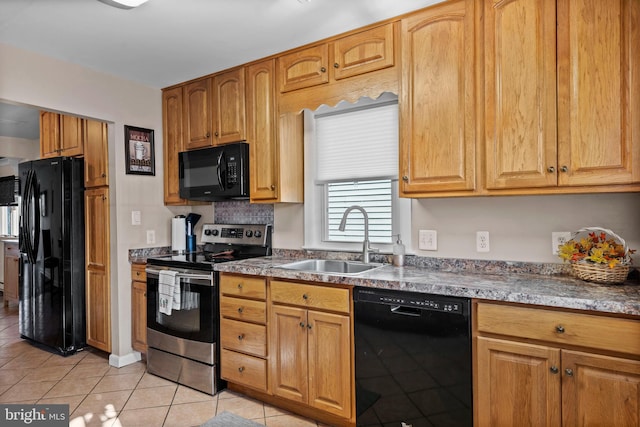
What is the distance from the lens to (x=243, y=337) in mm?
2518

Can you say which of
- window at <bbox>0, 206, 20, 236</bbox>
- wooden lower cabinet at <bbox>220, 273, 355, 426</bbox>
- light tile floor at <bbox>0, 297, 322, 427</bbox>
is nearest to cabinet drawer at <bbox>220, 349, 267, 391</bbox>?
wooden lower cabinet at <bbox>220, 273, 355, 426</bbox>

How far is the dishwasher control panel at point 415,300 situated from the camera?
5.75 feet

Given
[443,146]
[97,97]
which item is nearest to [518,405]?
[443,146]

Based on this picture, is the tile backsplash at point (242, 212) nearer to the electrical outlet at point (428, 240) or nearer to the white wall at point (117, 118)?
the white wall at point (117, 118)

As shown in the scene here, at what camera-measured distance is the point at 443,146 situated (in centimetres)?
209

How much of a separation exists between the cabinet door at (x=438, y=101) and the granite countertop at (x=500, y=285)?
1.57ft

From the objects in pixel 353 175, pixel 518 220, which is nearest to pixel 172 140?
pixel 353 175

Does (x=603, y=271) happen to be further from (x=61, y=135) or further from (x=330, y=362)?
(x=61, y=135)

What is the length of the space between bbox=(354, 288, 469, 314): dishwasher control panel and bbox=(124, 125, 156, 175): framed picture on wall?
7.50ft

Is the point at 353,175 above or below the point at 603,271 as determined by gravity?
above

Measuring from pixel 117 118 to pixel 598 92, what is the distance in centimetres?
323

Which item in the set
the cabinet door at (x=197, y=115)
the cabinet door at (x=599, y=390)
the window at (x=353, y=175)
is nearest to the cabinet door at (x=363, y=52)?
the window at (x=353, y=175)

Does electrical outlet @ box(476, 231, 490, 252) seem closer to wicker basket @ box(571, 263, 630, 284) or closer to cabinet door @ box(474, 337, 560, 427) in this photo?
wicker basket @ box(571, 263, 630, 284)

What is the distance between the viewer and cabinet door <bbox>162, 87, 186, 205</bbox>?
3361mm
